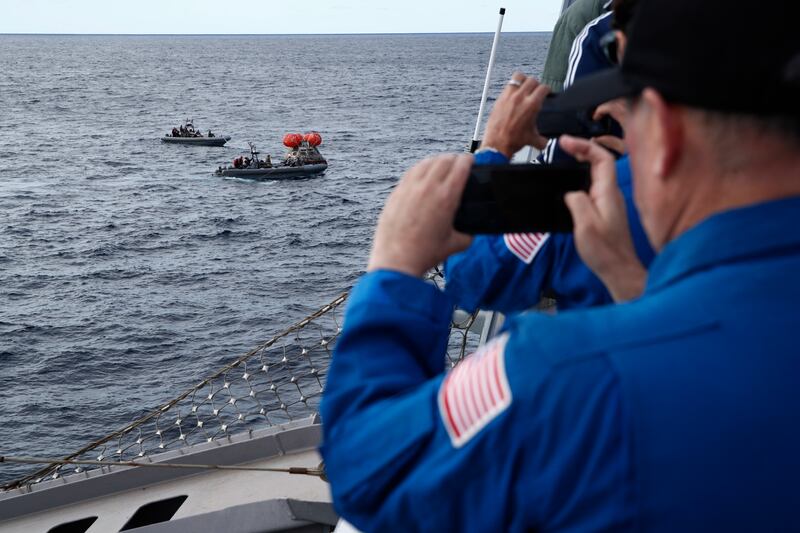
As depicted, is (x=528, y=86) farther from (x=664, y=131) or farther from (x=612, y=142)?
(x=664, y=131)

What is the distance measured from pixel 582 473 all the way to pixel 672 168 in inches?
13.1

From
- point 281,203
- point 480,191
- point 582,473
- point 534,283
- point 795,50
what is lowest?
point 281,203

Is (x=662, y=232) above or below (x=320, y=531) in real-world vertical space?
above

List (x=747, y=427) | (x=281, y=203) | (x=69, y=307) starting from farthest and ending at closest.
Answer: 1. (x=281, y=203)
2. (x=69, y=307)
3. (x=747, y=427)

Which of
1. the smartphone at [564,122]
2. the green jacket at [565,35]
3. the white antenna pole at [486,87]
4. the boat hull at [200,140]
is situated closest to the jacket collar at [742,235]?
the smartphone at [564,122]

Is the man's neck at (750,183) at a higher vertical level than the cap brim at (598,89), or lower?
lower

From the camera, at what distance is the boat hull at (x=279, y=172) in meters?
56.5

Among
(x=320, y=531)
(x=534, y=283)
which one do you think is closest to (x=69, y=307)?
(x=320, y=531)

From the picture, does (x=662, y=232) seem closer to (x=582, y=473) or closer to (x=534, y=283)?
(x=582, y=473)

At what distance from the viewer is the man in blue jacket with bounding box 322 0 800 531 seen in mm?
934

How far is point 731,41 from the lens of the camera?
946mm

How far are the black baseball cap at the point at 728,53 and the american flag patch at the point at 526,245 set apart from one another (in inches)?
32.5

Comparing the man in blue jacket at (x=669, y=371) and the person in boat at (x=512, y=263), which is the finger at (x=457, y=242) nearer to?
the man in blue jacket at (x=669, y=371)

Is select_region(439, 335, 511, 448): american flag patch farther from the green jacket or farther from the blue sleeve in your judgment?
the green jacket
